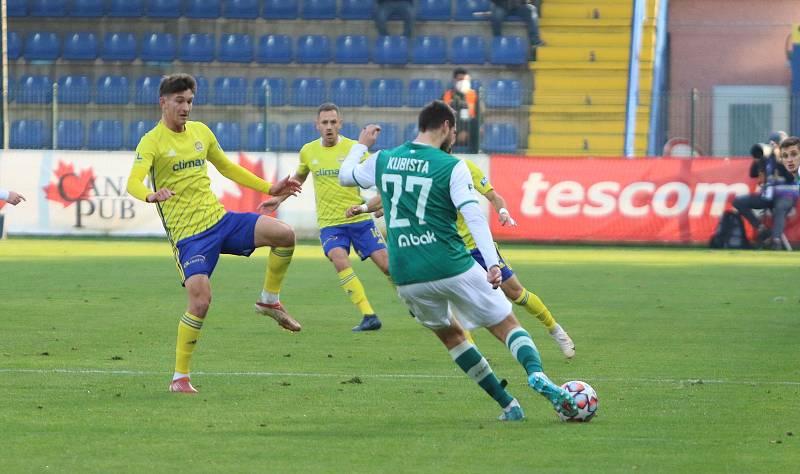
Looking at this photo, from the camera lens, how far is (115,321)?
1393 cm

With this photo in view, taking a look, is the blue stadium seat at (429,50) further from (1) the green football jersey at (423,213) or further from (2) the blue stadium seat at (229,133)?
(1) the green football jersey at (423,213)

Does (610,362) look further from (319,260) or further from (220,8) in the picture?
(220,8)

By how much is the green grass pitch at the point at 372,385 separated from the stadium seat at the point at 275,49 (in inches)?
619

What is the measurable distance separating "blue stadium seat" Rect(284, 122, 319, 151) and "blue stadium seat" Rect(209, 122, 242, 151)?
1.03 metres

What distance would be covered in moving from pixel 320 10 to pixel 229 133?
15.6 feet

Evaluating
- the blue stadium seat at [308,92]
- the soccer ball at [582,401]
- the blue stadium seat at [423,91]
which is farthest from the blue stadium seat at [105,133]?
the soccer ball at [582,401]

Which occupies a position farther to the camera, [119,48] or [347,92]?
[119,48]

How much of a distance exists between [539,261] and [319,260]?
335cm

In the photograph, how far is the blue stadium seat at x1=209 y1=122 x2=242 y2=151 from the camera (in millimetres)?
30938

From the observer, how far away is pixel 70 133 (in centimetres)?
3142

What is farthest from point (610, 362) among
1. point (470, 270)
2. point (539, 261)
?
point (539, 261)

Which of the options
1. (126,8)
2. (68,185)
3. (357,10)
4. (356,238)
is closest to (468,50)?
(357,10)

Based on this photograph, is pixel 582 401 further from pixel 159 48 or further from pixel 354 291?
pixel 159 48

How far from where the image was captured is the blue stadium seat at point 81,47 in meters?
33.9
